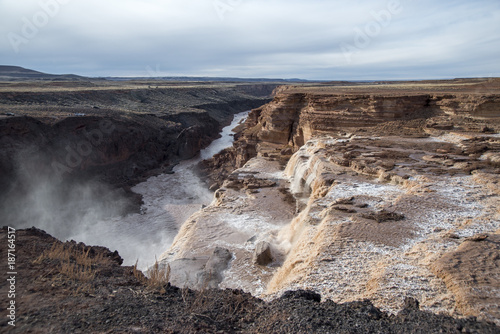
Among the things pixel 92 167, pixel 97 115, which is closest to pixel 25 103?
pixel 97 115

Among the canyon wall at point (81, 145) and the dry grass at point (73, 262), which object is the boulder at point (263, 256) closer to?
the dry grass at point (73, 262)

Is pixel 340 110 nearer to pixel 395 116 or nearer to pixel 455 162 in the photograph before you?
pixel 395 116

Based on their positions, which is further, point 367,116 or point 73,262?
point 367,116

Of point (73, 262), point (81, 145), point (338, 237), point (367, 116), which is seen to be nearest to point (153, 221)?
point (81, 145)

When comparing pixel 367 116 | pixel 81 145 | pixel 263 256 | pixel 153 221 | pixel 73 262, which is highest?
pixel 367 116

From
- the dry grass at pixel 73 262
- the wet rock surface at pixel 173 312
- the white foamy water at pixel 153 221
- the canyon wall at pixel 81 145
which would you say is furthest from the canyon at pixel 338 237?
the white foamy water at pixel 153 221

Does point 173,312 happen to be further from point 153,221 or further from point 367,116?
point 367,116

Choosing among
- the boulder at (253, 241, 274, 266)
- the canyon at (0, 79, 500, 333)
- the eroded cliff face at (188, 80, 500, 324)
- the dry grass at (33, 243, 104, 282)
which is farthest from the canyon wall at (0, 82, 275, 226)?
the dry grass at (33, 243, 104, 282)
